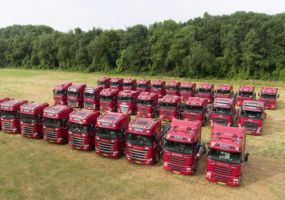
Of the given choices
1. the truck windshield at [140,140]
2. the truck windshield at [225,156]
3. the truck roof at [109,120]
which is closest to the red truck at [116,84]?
the truck roof at [109,120]

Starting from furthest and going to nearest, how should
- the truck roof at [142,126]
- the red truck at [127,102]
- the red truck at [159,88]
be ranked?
the red truck at [159,88], the red truck at [127,102], the truck roof at [142,126]

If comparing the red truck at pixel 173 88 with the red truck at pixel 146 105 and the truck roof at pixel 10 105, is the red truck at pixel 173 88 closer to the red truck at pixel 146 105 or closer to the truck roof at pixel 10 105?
the red truck at pixel 146 105

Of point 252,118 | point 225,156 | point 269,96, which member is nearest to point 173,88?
point 269,96

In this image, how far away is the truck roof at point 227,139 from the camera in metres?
18.3

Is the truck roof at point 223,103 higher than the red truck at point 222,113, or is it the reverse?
the truck roof at point 223,103

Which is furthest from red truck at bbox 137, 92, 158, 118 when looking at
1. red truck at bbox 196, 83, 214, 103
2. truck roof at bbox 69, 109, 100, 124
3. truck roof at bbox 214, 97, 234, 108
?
truck roof at bbox 69, 109, 100, 124

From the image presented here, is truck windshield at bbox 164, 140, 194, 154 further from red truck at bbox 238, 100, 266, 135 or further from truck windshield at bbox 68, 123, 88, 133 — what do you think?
red truck at bbox 238, 100, 266, 135

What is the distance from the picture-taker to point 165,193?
59.4ft

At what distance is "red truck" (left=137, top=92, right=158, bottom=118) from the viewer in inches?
1292

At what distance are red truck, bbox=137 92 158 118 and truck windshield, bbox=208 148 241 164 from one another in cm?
1466

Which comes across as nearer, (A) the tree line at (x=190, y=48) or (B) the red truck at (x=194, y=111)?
(B) the red truck at (x=194, y=111)

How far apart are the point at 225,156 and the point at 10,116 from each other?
734 inches

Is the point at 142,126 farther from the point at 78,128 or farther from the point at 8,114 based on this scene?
the point at 8,114

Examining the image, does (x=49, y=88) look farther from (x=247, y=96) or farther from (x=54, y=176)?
(x=54, y=176)
